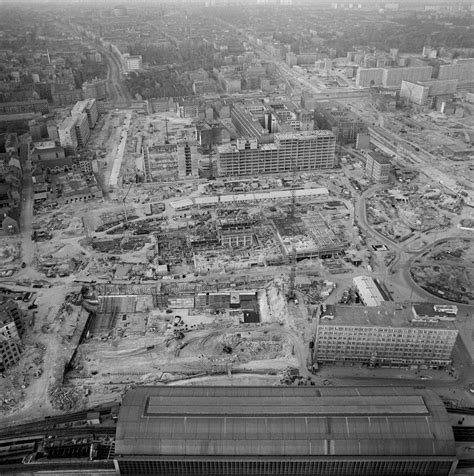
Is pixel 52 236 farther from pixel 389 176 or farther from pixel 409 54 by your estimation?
pixel 409 54

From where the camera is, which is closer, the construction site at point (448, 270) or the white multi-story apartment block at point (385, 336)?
the white multi-story apartment block at point (385, 336)

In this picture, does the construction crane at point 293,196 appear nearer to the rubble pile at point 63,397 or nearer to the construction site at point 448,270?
the construction site at point 448,270

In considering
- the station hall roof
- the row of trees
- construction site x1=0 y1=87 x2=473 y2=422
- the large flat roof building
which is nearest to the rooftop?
construction site x1=0 y1=87 x2=473 y2=422

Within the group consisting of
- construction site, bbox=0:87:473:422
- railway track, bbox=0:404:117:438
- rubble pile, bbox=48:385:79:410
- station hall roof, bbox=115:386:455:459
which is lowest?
railway track, bbox=0:404:117:438

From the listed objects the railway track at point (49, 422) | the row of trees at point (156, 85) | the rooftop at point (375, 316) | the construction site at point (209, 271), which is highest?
the row of trees at point (156, 85)

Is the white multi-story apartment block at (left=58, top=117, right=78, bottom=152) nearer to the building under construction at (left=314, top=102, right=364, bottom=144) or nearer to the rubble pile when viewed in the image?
the building under construction at (left=314, top=102, right=364, bottom=144)

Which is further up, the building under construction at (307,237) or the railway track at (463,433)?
the building under construction at (307,237)

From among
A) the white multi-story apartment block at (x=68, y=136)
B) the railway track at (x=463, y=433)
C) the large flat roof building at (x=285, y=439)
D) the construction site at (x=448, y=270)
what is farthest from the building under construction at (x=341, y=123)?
the large flat roof building at (x=285, y=439)
